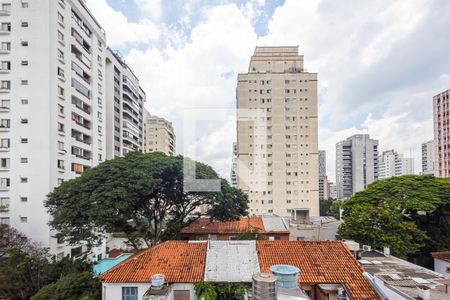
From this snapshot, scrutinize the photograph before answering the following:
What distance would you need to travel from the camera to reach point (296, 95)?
2970 cm

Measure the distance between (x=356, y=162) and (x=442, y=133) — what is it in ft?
56.2

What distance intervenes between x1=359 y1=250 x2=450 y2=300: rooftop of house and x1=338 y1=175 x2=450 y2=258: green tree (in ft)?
6.44

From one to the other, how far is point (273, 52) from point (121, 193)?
1122 inches

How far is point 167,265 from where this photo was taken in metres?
7.51

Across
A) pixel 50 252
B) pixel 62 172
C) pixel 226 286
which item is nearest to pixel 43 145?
pixel 62 172

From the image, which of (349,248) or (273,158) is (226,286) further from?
(273,158)

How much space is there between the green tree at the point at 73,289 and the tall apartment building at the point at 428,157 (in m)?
73.0

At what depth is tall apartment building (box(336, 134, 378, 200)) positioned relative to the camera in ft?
168

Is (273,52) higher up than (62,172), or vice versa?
(273,52)

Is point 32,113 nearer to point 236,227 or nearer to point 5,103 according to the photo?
point 5,103

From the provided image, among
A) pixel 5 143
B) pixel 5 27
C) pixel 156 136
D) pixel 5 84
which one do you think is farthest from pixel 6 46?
pixel 156 136

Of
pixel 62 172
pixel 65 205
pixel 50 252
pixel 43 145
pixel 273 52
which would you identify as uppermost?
pixel 273 52

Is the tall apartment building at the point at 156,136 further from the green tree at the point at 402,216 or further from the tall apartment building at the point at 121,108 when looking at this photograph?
the green tree at the point at 402,216

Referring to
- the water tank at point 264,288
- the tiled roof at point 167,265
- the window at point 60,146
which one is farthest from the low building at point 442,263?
the window at point 60,146
